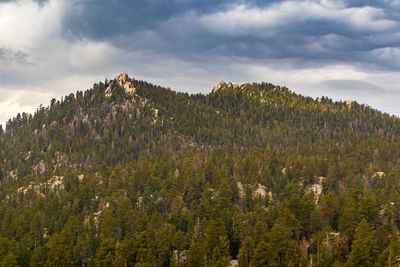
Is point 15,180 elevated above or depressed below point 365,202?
below

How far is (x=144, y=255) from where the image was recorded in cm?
8594

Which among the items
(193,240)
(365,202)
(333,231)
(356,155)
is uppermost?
(356,155)

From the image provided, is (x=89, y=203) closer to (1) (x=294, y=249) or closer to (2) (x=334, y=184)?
(1) (x=294, y=249)

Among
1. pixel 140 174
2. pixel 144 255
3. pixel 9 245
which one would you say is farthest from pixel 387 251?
pixel 140 174

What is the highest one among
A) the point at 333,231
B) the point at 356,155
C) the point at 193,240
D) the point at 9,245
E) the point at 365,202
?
the point at 356,155

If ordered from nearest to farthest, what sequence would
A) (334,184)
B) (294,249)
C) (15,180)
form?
(294,249), (334,184), (15,180)

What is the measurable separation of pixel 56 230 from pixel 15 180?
10242 centimetres

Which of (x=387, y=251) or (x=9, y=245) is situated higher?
(x=387, y=251)

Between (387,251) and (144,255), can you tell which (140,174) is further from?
(387,251)

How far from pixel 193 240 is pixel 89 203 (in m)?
60.5

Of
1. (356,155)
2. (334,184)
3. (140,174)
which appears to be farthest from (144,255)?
(356,155)

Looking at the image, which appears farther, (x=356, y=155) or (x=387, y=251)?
(x=356, y=155)

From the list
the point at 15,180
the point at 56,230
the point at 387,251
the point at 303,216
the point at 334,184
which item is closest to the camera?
the point at 387,251

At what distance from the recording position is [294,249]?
83.1m
